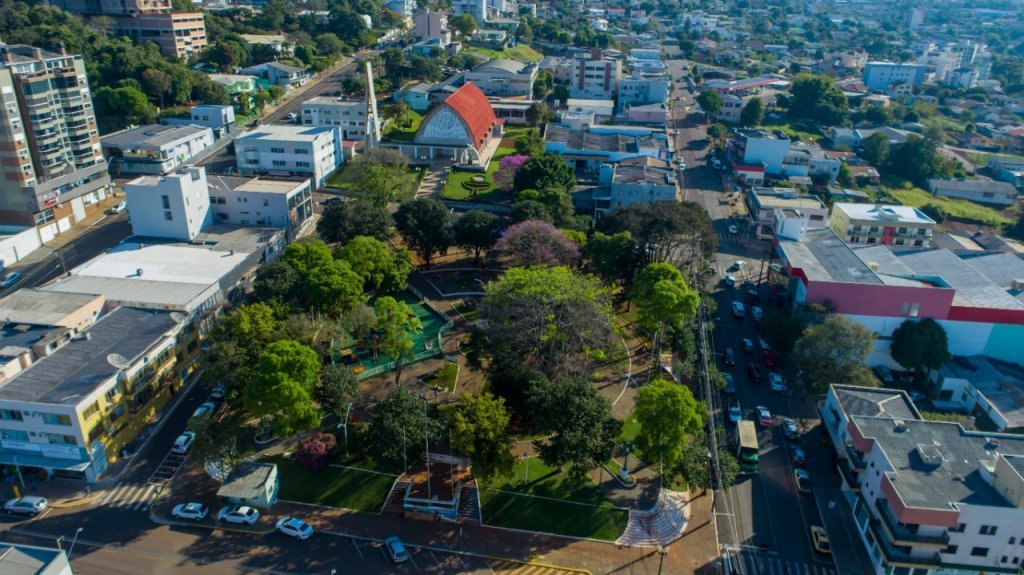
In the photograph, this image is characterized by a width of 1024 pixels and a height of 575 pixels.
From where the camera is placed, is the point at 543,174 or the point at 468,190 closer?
the point at 543,174

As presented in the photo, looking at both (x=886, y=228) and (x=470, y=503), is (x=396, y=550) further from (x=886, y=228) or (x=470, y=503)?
(x=886, y=228)

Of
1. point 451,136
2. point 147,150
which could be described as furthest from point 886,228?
point 147,150

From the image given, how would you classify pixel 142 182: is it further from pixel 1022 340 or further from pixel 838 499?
pixel 1022 340

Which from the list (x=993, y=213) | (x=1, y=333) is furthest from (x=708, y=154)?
(x=1, y=333)

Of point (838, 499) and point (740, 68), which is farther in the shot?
point (740, 68)

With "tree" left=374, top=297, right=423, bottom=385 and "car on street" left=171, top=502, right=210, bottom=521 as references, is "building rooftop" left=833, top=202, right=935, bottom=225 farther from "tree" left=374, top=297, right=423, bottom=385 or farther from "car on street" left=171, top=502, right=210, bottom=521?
"car on street" left=171, top=502, right=210, bottom=521

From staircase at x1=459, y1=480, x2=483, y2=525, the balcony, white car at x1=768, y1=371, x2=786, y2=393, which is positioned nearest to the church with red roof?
white car at x1=768, y1=371, x2=786, y2=393
